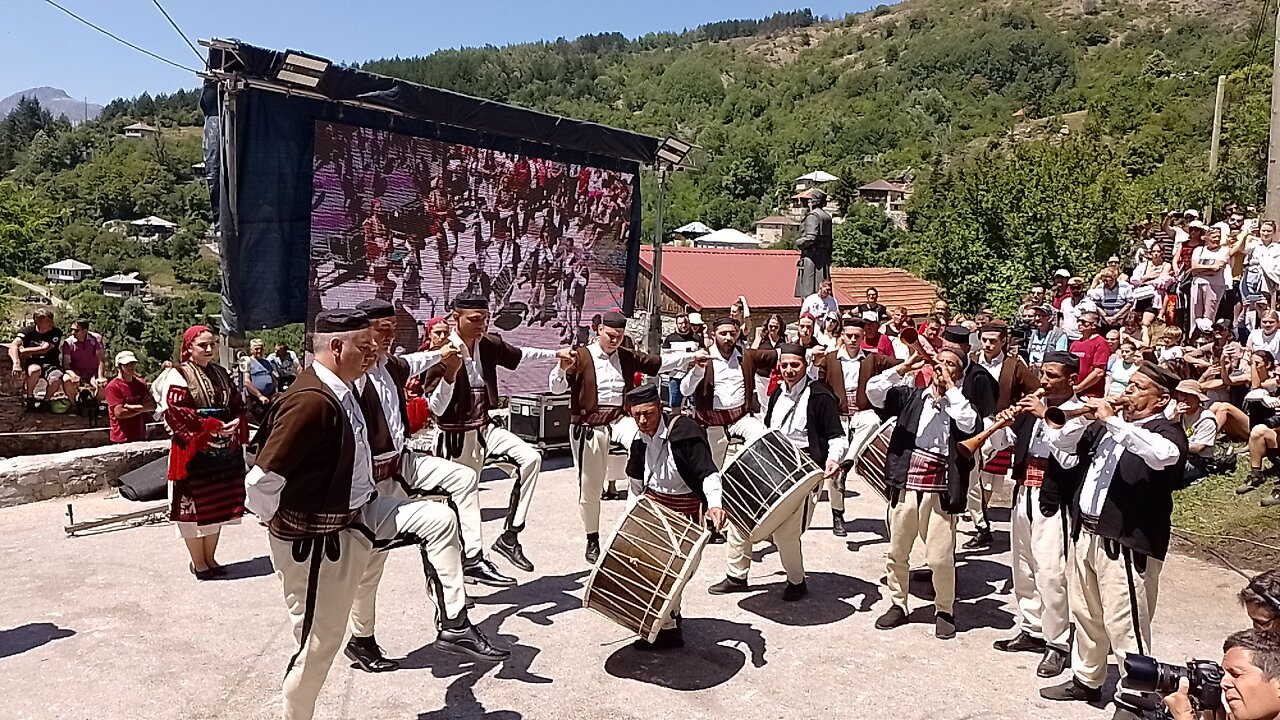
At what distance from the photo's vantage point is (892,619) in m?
5.79

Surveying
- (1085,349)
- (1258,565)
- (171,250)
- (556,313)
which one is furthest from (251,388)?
(171,250)

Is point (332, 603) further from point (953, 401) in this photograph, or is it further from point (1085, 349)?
point (1085, 349)

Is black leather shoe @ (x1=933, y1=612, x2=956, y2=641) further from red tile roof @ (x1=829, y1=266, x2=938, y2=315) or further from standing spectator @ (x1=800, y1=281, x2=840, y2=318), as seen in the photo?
red tile roof @ (x1=829, y1=266, x2=938, y2=315)

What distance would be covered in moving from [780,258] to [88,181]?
104 metres

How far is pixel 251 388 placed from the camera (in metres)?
8.63

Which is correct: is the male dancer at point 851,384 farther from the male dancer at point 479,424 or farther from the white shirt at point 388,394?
the white shirt at point 388,394

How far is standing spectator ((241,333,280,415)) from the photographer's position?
8.33m

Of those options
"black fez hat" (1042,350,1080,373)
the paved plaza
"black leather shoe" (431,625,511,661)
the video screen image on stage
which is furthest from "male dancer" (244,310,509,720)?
the video screen image on stage

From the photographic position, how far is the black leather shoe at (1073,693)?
476 centimetres

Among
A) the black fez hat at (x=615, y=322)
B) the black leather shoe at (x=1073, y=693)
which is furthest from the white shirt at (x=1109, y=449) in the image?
the black fez hat at (x=615, y=322)

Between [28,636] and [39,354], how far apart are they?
5.93m

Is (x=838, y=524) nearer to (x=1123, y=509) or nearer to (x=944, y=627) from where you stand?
(x=944, y=627)

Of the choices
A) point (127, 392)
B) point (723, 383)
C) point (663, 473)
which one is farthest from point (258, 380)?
point (663, 473)

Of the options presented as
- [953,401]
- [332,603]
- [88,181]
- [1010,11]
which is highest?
[1010,11]
